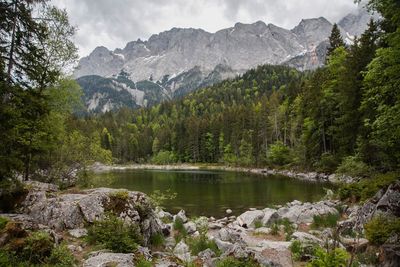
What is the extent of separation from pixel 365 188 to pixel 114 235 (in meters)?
15.2

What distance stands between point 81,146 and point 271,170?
48.7 meters

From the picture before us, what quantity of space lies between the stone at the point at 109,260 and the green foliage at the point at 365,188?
13.7m

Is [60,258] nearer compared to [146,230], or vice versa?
[60,258]

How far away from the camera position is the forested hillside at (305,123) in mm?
17875

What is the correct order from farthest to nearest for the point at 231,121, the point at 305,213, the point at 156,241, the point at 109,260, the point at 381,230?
1. the point at 231,121
2. the point at 305,213
3. the point at 156,241
4. the point at 381,230
5. the point at 109,260

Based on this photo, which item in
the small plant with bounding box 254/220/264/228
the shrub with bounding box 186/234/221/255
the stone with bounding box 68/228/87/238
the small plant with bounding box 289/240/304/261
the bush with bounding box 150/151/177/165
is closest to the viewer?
the small plant with bounding box 289/240/304/261

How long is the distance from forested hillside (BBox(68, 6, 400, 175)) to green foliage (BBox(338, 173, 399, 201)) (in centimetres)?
171

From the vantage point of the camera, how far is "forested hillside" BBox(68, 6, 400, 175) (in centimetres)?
1788

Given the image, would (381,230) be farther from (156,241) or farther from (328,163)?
(328,163)

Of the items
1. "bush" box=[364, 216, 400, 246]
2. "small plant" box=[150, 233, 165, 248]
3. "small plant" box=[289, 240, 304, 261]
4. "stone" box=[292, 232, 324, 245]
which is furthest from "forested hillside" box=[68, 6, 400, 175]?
"small plant" box=[150, 233, 165, 248]

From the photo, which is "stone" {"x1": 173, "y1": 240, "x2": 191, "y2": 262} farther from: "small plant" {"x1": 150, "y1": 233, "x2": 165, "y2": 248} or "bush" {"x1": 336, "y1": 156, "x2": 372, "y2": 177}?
"bush" {"x1": 336, "y1": 156, "x2": 372, "y2": 177}

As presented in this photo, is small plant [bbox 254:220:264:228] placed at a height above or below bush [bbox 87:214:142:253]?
below

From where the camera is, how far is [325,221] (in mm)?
16844

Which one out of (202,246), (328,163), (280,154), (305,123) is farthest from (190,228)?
(280,154)
